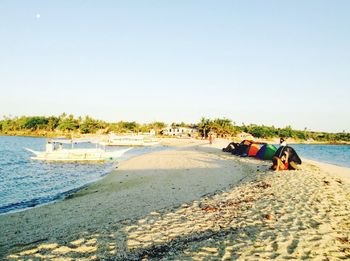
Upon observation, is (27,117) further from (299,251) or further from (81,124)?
(299,251)

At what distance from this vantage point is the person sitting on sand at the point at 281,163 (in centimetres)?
1877

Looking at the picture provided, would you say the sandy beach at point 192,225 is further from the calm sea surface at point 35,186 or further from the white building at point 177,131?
the white building at point 177,131

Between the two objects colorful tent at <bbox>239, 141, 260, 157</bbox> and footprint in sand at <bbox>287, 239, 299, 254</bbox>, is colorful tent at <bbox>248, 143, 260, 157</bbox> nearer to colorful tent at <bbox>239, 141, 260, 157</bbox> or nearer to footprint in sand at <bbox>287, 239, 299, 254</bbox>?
colorful tent at <bbox>239, 141, 260, 157</bbox>

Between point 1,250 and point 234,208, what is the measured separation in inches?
269

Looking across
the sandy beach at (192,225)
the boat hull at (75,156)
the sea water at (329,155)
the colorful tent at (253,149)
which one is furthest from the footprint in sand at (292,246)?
the sea water at (329,155)

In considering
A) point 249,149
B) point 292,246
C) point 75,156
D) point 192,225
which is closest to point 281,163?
point 249,149

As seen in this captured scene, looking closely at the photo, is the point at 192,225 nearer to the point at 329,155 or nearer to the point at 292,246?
the point at 292,246

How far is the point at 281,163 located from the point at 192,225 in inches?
492

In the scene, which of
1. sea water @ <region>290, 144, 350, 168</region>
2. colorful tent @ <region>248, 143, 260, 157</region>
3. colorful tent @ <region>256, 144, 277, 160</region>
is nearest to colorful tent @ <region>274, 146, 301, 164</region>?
colorful tent @ <region>256, 144, 277, 160</region>

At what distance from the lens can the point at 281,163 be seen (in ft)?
62.0

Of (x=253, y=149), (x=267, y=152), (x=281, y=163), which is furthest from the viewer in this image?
(x=253, y=149)

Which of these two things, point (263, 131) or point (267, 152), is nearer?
point (267, 152)

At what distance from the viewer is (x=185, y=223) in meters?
8.42

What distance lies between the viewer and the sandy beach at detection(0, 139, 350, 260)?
6.31m
